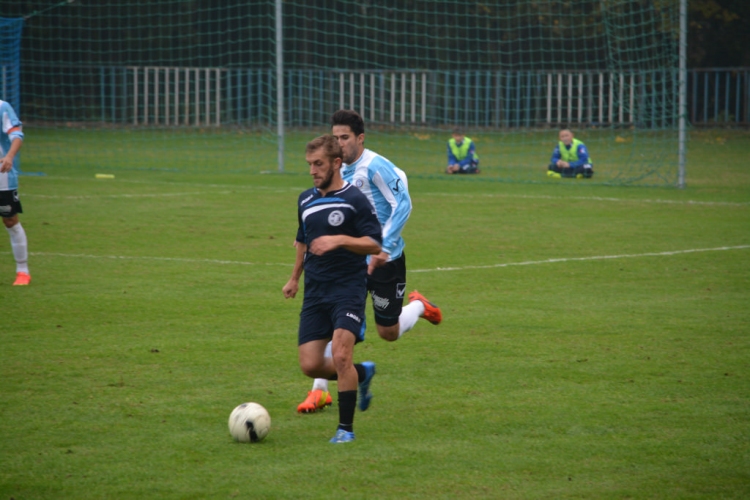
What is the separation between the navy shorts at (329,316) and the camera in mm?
5551

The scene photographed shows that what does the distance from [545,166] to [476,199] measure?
8830 millimetres

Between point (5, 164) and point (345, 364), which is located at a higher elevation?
point (5, 164)

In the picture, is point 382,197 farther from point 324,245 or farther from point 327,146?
point 324,245

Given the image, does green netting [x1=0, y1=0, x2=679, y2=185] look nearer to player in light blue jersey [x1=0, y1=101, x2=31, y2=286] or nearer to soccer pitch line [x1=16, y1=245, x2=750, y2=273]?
soccer pitch line [x1=16, y1=245, x2=750, y2=273]

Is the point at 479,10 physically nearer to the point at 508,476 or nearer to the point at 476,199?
the point at 476,199

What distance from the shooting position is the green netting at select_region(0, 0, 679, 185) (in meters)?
33.1

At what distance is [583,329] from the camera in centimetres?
835

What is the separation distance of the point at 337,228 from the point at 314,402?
47.0 inches

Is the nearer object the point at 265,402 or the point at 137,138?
the point at 265,402

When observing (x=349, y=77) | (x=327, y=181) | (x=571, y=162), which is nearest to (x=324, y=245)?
(x=327, y=181)

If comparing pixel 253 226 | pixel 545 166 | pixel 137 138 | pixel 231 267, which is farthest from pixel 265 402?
pixel 137 138

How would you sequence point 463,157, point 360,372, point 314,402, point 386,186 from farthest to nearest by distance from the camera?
1. point 463,157
2. point 386,186
3. point 314,402
4. point 360,372

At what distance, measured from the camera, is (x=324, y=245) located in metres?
5.42

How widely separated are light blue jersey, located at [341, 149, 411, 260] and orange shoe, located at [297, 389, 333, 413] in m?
1.04
